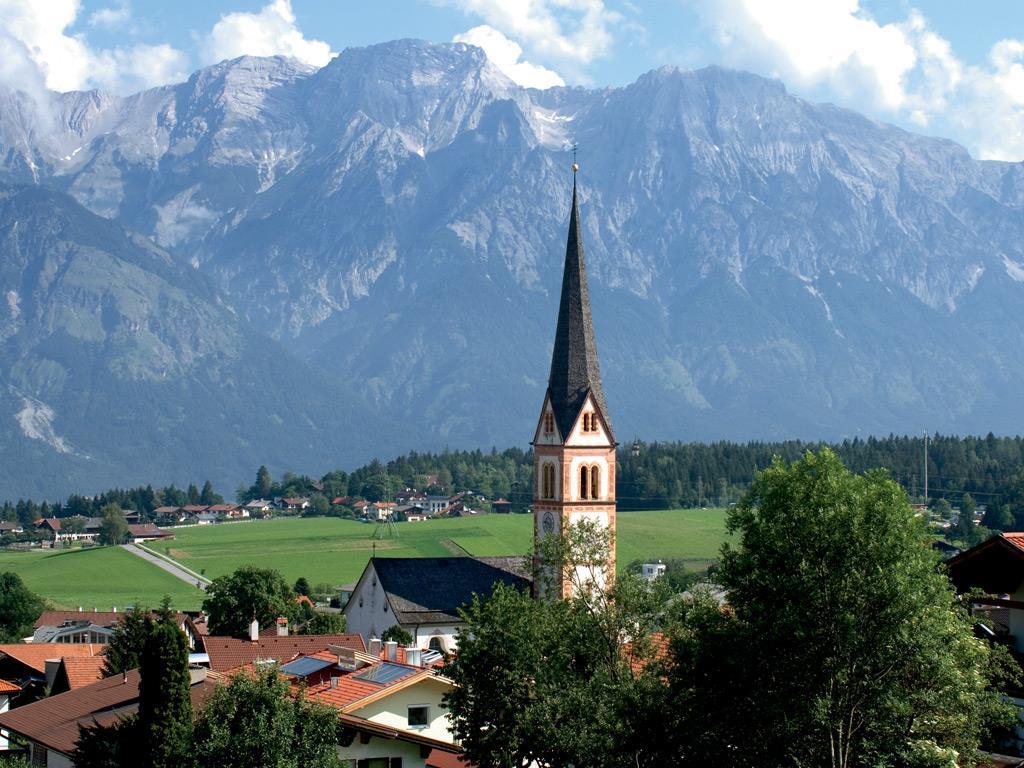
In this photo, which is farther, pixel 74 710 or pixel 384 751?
pixel 74 710

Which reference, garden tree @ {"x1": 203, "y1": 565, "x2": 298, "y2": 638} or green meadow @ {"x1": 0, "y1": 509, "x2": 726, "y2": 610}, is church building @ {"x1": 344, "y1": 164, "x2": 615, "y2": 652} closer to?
garden tree @ {"x1": 203, "y1": 565, "x2": 298, "y2": 638}

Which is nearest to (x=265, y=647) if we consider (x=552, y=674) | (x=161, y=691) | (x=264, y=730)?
(x=161, y=691)

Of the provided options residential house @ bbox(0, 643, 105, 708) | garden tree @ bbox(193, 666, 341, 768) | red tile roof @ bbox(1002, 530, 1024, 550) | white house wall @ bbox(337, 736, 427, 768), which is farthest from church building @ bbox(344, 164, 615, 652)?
red tile roof @ bbox(1002, 530, 1024, 550)

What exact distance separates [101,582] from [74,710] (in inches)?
4820

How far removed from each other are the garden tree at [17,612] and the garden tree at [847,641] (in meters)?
99.1

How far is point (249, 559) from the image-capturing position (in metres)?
195

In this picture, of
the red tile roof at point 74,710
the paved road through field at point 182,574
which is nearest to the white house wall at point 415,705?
the red tile roof at point 74,710

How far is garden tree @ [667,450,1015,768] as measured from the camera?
103ft

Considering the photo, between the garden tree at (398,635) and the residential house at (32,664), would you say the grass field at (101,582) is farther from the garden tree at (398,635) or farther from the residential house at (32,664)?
the residential house at (32,664)

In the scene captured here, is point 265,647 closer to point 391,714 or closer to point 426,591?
point 426,591

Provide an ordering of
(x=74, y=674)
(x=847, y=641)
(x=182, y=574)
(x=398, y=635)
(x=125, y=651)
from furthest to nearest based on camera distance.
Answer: (x=182, y=574), (x=398, y=635), (x=74, y=674), (x=125, y=651), (x=847, y=641)

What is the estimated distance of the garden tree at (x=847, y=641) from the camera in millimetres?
31438

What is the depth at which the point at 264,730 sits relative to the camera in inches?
1620

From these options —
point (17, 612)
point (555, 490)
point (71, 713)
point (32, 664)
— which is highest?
point (555, 490)
